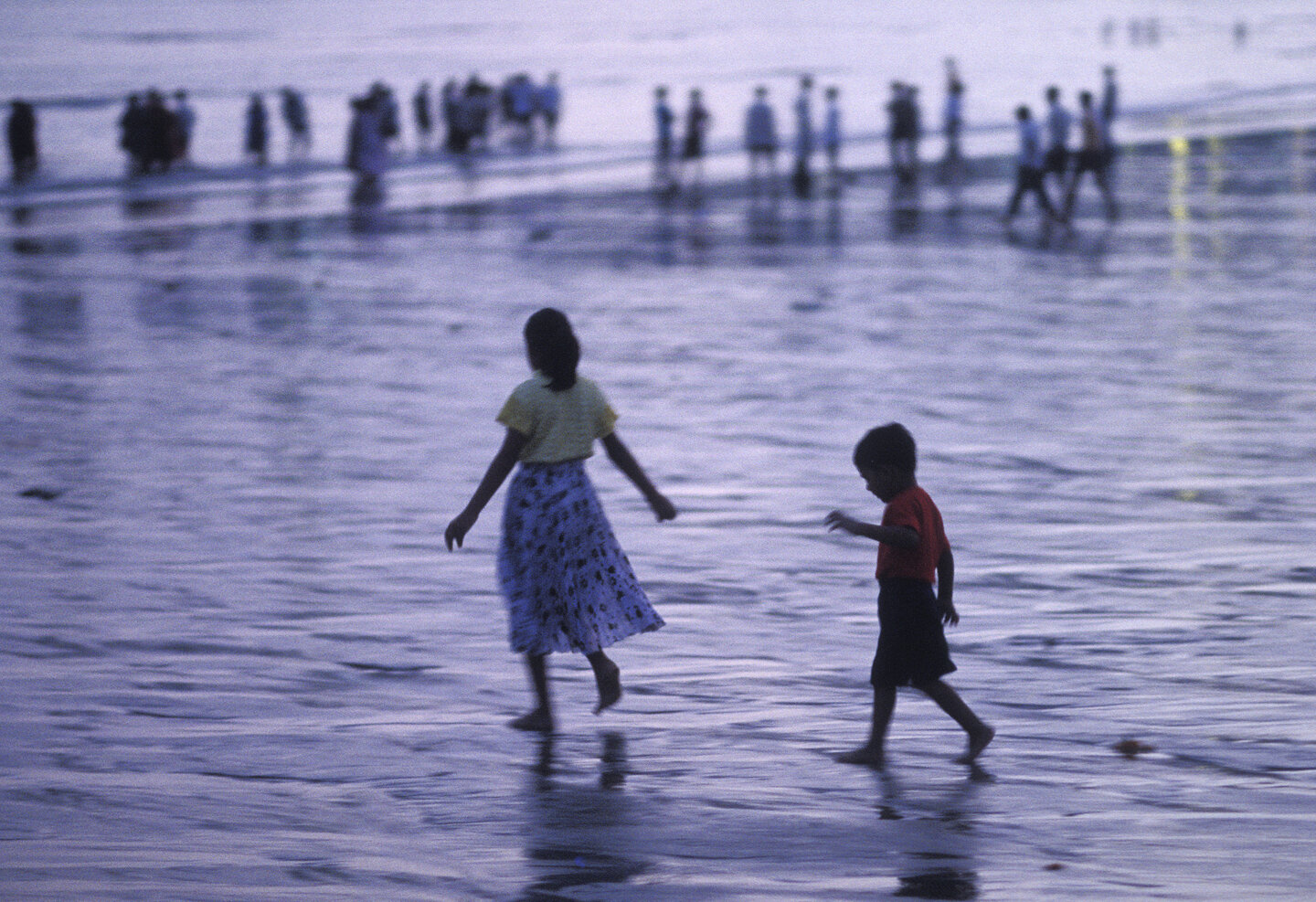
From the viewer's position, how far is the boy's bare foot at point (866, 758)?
5574 mm

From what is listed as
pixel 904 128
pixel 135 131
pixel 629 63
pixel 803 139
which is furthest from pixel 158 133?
pixel 629 63

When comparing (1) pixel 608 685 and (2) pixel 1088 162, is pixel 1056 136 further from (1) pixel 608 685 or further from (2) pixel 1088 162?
(1) pixel 608 685

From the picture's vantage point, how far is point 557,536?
6062mm

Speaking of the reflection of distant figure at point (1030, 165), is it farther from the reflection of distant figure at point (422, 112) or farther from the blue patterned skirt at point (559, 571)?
the reflection of distant figure at point (422, 112)

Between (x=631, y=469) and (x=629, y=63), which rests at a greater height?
(x=629, y=63)

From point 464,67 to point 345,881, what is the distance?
113 m

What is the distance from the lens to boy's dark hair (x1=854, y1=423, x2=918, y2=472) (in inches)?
217

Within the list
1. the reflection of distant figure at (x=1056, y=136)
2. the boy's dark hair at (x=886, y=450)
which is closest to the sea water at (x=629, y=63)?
the reflection of distant figure at (x=1056, y=136)

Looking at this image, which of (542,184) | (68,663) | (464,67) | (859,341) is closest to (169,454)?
(68,663)

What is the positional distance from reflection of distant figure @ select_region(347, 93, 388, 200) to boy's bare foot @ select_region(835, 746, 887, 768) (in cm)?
2828

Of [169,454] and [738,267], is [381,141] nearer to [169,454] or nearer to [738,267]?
[738,267]

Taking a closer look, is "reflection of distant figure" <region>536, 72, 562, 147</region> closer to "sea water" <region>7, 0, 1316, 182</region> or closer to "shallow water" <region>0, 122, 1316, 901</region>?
"sea water" <region>7, 0, 1316, 182</region>

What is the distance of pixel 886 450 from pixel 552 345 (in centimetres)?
118

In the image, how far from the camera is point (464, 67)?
374ft
